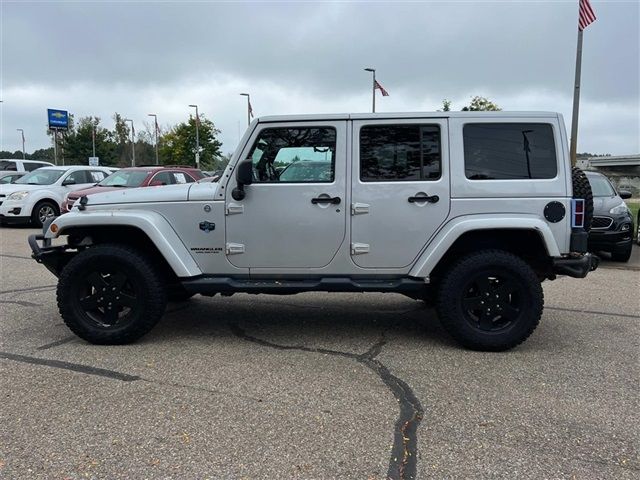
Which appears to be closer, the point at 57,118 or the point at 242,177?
the point at 242,177

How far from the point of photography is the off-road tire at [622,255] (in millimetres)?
9367

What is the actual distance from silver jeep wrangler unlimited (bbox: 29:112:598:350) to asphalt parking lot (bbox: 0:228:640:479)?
0.47 metres

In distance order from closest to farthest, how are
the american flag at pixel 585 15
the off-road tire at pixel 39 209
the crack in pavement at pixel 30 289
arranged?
the crack in pavement at pixel 30 289
the american flag at pixel 585 15
the off-road tire at pixel 39 209

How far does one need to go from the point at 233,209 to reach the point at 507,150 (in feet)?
7.70

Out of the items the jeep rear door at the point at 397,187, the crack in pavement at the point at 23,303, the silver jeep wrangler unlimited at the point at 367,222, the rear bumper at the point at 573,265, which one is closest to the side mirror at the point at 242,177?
the silver jeep wrangler unlimited at the point at 367,222

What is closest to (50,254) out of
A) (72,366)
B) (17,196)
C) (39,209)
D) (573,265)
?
(72,366)

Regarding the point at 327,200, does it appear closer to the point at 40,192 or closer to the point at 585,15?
the point at 40,192

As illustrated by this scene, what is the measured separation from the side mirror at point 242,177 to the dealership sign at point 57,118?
50201 millimetres

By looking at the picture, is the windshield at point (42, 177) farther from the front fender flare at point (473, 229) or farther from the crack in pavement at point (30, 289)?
the front fender flare at point (473, 229)

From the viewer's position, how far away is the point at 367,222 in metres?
4.42

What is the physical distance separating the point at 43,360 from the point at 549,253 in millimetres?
4157

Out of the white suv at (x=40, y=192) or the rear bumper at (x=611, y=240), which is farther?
the white suv at (x=40, y=192)

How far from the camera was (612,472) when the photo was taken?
2713 mm

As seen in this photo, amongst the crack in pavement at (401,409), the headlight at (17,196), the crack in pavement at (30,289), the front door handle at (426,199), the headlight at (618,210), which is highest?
the headlight at (17,196)
